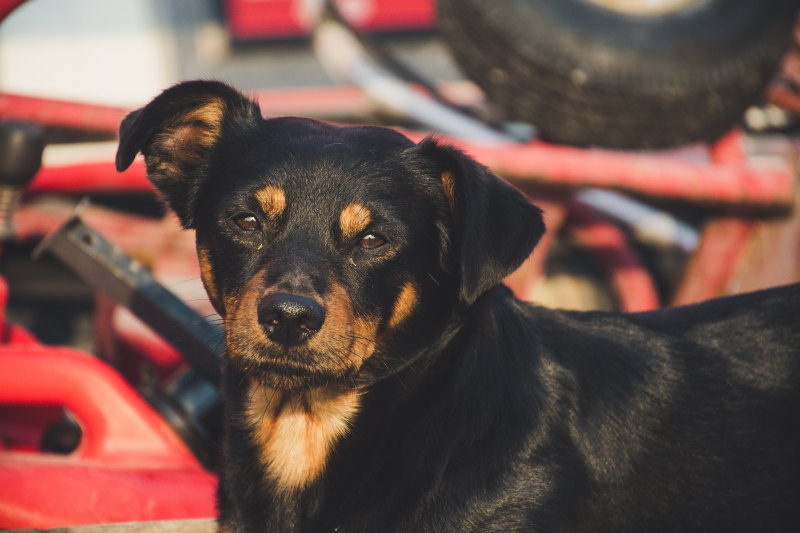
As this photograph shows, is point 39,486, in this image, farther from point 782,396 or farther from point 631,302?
point 631,302

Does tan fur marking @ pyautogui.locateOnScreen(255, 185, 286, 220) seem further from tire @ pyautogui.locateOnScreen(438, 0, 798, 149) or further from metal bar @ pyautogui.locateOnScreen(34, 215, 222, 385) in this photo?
tire @ pyautogui.locateOnScreen(438, 0, 798, 149)

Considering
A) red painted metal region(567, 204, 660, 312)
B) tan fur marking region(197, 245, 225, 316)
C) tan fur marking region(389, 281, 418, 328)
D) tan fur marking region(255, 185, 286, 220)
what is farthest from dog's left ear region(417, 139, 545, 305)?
red painted metal region(567, 204, 660, 312)

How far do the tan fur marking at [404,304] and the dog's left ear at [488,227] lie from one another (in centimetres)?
15

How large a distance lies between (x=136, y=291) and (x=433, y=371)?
1120mm

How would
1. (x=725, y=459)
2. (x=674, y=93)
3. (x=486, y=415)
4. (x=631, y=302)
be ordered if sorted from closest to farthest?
(x=486, y=415) < (x=725, y=459) < (x=674, y=93) < (x=631, y=302)

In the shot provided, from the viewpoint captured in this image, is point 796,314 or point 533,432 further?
point 796,314

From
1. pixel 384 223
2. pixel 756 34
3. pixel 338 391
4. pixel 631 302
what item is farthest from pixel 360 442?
pixel 756 34

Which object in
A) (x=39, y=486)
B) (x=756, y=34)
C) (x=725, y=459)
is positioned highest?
(x=756, y=34)

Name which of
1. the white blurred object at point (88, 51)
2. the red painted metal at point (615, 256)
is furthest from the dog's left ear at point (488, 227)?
the white blurred object at point (88, 51)

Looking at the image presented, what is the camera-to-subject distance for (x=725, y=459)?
2.08 m

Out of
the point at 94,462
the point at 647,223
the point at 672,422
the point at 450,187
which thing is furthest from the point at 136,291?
the point at 647,223

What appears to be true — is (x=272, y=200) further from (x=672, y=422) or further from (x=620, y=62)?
(x=620, y=62)

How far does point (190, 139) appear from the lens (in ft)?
7.64

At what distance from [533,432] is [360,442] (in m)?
0.39
